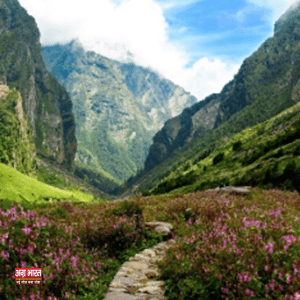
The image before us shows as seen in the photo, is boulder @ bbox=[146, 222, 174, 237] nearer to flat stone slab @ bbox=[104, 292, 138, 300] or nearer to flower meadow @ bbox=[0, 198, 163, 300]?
flower meadow @ bbox=[0, 198, 163, 300]

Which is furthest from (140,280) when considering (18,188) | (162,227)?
(18,188)

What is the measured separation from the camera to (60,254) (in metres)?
7.30

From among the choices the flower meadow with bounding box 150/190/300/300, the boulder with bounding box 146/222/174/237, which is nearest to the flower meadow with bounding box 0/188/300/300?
the flower meadow with bounding box 150/190/300/300

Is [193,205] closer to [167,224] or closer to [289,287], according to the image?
[167,224]

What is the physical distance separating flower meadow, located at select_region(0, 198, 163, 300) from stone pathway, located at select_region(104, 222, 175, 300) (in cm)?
30

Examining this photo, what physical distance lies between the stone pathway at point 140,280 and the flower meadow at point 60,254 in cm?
30

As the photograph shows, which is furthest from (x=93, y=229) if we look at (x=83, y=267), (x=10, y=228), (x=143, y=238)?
(x=10, y=228)

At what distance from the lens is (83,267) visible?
7.48 meters

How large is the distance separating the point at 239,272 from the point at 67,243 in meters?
4.76

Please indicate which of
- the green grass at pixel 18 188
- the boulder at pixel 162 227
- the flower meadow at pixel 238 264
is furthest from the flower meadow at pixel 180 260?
the green grass at pixel 18 188

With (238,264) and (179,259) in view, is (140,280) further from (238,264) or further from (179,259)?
(238,264)

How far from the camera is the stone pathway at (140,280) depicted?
680cm

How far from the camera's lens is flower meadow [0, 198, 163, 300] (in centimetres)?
629

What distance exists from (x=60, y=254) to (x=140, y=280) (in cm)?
225
